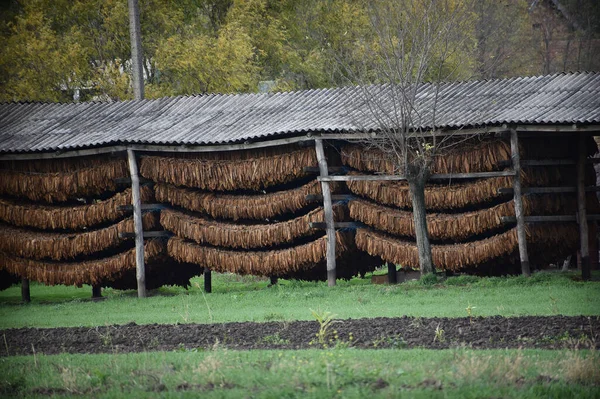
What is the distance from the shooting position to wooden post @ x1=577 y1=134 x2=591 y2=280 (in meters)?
19.1

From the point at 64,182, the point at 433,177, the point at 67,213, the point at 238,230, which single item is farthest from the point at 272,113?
the point at 67,213

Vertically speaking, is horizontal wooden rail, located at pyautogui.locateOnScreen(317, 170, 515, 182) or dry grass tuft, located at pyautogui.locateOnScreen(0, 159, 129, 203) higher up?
dry grass tuft, located at pyautogui.locateOnScreen(0, 159, 129, 203)

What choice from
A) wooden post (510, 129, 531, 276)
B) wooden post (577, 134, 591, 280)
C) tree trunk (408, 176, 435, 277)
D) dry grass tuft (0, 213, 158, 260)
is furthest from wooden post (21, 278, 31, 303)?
wooden post (577, 134, 591, 280)

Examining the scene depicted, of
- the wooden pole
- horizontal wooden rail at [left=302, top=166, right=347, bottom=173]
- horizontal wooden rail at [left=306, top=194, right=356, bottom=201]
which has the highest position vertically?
the wooden pole

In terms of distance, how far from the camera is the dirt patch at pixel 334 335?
11391 millimetres

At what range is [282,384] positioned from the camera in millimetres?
8938

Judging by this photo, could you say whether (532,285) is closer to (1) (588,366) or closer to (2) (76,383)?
(1) (588,366)

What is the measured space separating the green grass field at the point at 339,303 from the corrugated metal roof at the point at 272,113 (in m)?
3.13

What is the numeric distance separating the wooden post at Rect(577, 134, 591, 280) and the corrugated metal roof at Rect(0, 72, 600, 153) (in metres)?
1.02

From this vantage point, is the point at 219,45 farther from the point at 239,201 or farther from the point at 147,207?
the point at 239,201

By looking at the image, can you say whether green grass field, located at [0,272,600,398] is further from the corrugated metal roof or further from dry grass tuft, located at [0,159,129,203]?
dry grass tuft, located at [0,159,129,203]

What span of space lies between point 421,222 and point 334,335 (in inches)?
298

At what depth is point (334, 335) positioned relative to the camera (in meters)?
12.3

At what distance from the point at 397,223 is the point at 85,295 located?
9.63 meters
